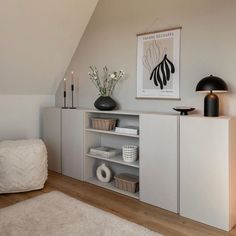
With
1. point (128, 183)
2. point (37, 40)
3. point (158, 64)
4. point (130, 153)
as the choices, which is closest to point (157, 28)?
point (158, 64)

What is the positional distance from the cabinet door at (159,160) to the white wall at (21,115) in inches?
81.3

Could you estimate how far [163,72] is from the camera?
294cm

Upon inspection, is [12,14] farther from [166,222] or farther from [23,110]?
[166,222]

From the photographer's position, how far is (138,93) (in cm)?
318

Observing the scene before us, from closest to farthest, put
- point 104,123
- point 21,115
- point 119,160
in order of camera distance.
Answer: point 119,160, point 104,123, point 21,115

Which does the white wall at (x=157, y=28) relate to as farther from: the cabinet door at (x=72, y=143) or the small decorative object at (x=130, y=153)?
the small decorative object at (x=130, y=153)

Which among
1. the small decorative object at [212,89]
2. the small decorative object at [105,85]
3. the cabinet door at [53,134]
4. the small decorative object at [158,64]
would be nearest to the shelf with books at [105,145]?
the small decorative object at [105,85]

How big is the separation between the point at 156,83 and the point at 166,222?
4.90ft

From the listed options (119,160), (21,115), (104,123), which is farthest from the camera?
(21,115)

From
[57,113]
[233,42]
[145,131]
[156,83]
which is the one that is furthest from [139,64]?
[57,113]

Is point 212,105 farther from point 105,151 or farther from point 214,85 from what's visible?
point 105,151

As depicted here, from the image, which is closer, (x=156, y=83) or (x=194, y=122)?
(x=194, y=122)

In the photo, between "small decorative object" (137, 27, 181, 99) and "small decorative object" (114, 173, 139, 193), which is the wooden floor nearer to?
"small decorative object" (114, 173, 139, 193)

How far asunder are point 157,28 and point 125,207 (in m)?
2.01
